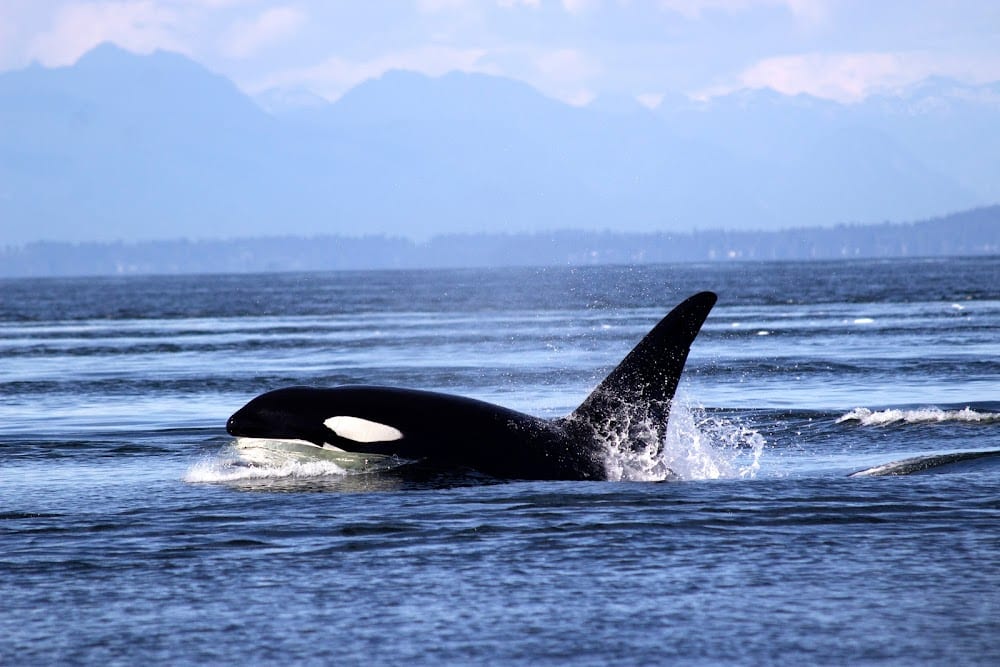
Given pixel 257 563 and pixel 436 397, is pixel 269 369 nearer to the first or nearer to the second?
pixel 436 397

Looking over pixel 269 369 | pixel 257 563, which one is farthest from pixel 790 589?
pixel 269 369

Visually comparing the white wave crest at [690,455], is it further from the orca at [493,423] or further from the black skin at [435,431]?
the black skin at [435,431]

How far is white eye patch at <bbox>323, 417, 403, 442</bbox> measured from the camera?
1112 centimetres

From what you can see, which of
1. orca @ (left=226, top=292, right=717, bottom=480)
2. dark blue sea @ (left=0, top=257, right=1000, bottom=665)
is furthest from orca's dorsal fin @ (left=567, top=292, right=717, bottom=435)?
dark blue sea @ (left=0, top=257, right=1000, bottom=665)

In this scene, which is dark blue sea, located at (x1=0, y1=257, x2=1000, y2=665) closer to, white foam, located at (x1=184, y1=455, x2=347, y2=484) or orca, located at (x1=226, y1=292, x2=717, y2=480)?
white foam, located at (x1=184, y1=455, x2=347, y2=484)

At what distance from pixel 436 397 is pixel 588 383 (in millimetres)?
13173

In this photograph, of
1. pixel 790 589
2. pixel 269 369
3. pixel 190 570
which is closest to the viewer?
pixel 790 589

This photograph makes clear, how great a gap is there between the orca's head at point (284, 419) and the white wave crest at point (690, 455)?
2291 millimetres

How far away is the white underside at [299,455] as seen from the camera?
1141cm

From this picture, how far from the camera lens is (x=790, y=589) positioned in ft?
24.7

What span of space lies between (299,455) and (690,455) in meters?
3.48

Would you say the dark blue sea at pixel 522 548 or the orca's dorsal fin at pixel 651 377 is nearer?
the dark blue sea at pixel 522 548

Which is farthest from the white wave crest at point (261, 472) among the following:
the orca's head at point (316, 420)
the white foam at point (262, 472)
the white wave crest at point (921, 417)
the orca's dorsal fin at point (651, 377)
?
the white wave crest at point (921, 417)

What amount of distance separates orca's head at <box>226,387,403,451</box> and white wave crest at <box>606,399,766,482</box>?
70.3 inches
